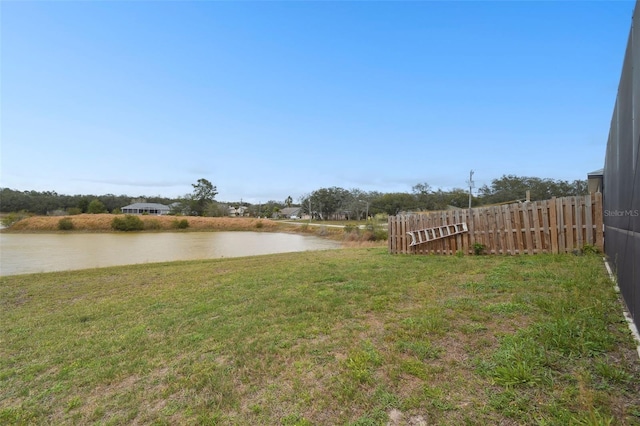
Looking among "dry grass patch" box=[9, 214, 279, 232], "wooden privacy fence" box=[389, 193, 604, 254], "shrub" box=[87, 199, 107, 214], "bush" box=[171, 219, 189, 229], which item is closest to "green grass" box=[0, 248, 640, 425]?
"wooden privacy fence" box=[389, 193, 604, 254]

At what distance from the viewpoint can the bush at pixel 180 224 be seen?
40844mm

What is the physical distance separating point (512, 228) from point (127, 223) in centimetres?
4253

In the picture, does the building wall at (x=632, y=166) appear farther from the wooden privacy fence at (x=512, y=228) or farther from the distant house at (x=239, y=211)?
the distant house at (x=239, y=211)

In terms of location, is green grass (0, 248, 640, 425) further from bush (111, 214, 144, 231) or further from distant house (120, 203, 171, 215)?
distant house (120, 203, 171, 215)

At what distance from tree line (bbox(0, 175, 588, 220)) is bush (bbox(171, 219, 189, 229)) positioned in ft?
49.9

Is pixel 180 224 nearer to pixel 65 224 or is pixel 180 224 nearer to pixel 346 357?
pixel 65 224

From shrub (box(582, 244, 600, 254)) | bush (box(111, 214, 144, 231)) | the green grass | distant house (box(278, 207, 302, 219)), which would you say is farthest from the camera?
distant house (box(278, 207, 302, 219))

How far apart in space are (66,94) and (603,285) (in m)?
17.6

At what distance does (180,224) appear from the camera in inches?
1622

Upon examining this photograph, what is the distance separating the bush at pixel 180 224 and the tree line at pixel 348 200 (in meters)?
15.2

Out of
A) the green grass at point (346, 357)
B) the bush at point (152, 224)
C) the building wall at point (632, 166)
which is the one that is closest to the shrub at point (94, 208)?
the bush at point (152, 224)

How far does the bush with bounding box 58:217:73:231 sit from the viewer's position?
34531 mm

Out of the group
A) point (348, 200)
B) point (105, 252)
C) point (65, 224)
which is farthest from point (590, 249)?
point (348, 200)

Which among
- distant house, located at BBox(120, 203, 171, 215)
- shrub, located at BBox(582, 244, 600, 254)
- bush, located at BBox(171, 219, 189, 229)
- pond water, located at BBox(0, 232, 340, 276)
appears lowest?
pond water, located at BBox(0, 232, 340, 276)
